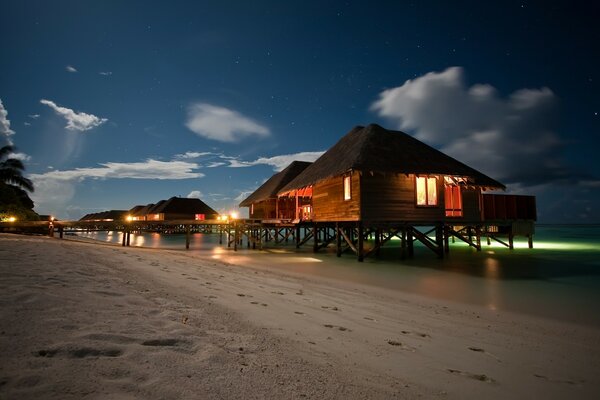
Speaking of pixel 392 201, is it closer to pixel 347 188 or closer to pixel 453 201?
pixel 347 188

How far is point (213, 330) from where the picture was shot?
10.1 feet

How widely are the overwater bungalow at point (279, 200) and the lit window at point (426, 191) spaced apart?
10843 millimetres

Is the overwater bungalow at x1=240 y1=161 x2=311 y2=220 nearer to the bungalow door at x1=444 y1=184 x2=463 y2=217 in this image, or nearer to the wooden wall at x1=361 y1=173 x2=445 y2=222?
the bungalow door at x1=444 y1=184 x2=463 y2=217

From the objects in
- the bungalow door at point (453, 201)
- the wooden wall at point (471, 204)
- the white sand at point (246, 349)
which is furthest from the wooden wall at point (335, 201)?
the white sand at point (246, 349)

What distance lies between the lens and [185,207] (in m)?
54.6

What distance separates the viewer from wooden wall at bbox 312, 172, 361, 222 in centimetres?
1462

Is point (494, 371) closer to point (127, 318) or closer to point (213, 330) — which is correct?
point (213, 330)

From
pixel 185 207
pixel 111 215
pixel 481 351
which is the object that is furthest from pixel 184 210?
pixel 481 351

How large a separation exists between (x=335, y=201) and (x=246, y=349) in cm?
1427

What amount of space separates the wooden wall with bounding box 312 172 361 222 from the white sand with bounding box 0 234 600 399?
9.81m

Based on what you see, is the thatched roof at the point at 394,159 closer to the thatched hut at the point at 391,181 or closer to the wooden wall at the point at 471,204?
the thatched hut at the point at 391,181

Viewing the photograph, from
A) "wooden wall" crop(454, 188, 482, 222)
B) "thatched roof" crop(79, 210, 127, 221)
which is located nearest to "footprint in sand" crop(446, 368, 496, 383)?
"wooden wall" crop(454, 188, 482, 222)

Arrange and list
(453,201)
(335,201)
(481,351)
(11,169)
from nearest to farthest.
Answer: (481,351), (335,201), (453,201), (11,169)

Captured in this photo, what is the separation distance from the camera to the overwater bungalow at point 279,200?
27.7 meters
